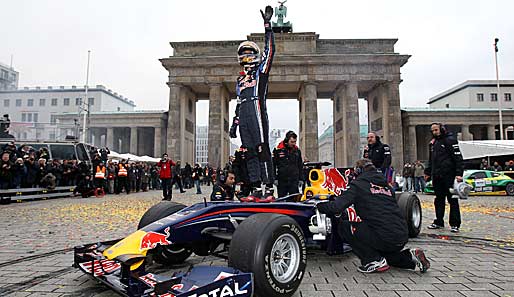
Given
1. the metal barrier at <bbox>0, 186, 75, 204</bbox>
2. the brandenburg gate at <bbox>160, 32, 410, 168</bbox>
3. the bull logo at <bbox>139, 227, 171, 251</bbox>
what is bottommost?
the metal barrier at <bbox>0, 186, 75, 204</bbox>

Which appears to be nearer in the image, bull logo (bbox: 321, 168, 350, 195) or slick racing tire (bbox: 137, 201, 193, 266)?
slick racing tire (bbox: 137, 201, 193, 266)

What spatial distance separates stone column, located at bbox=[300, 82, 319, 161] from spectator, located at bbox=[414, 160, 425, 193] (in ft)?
67.4

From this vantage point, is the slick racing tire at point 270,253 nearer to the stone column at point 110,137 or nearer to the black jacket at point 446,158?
the black jacket at point 446,158

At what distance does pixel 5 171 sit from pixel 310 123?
3445 cm

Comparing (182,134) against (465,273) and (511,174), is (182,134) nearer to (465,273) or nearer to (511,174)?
(511,174)

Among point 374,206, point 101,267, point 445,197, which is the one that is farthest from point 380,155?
point 101,267

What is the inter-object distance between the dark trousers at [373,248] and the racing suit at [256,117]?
1.60m

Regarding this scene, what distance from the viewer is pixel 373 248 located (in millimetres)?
3713

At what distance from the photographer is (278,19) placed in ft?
170

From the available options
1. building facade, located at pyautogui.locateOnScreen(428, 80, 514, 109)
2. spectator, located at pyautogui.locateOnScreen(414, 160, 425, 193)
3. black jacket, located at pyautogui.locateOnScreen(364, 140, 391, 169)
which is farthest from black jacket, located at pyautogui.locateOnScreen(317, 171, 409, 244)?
building facade, located at pyautogui.locateOnScreen(428, 80, 514, 109)

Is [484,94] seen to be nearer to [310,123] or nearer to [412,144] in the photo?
[412,144]

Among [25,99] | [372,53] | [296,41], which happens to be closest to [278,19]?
[296,41]

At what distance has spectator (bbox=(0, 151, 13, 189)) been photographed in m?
12.3

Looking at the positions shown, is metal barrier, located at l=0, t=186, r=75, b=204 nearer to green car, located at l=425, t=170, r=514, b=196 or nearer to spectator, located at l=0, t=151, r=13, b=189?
spectator, located at l=0, t=151, r=13, b=189
